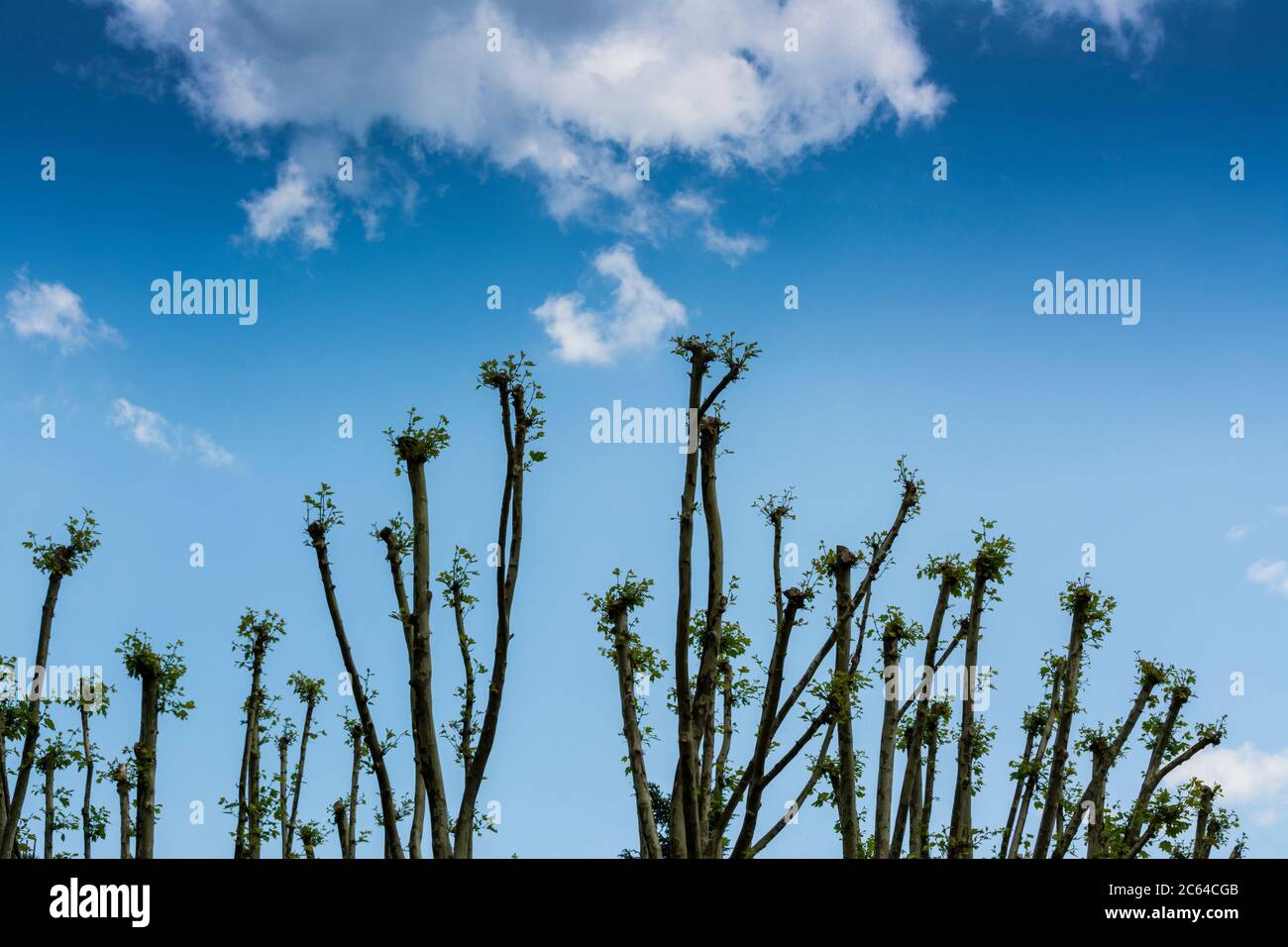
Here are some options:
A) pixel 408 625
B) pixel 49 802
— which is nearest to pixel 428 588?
pixel 408 625

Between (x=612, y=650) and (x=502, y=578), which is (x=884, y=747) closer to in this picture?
(x=612, y=650)

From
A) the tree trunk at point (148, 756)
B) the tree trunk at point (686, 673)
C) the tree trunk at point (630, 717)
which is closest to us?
the tree trunk at point (686, 673)

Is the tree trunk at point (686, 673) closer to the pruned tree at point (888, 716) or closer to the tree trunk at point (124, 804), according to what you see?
the pruned tree at point (888, 716)

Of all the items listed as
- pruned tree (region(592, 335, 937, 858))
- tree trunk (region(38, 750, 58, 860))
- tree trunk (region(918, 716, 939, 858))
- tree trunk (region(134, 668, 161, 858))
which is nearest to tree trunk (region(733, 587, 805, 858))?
pruned tree (region(592, 335, 937, 858))

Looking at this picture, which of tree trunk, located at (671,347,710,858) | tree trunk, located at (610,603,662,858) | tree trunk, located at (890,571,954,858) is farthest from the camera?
tree trunk, located at (890,571,954,858)

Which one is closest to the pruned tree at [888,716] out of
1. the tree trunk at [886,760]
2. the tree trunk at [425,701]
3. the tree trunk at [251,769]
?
the tree trunk at [886,760]

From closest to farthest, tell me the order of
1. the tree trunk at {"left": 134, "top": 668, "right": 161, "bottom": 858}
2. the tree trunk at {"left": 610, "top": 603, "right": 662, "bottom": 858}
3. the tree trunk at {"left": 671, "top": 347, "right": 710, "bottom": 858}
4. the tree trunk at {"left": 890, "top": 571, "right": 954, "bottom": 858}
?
the tree trunk at {"left": 671, "top": 347, "right": 710, "bottom": 858} < the tree trunk at {"left": 610, "top": 603, "right": 662, "bottom": 858} < the tree trunk at {"left": 890, "top": 571, "right": 954, "bottom": 858} < the tree trunk at {"left": 134, "top": 668, "right": 161, "bottom": 858}

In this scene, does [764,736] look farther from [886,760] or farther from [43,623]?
[43,623]

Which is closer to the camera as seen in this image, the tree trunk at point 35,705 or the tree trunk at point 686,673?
the tree trunk at point 686,673

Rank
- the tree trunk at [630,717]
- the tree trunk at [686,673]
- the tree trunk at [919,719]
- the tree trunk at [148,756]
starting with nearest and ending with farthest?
the tree trunk at [686,673]
the tree trunk at [630,717]
the tree trunk at [919,719]
the tree trunk at [148,756]

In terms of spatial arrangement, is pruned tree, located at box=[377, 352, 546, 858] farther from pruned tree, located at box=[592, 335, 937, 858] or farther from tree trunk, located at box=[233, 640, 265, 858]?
tree trunk, located at box=[233, 640, 265, 858]
